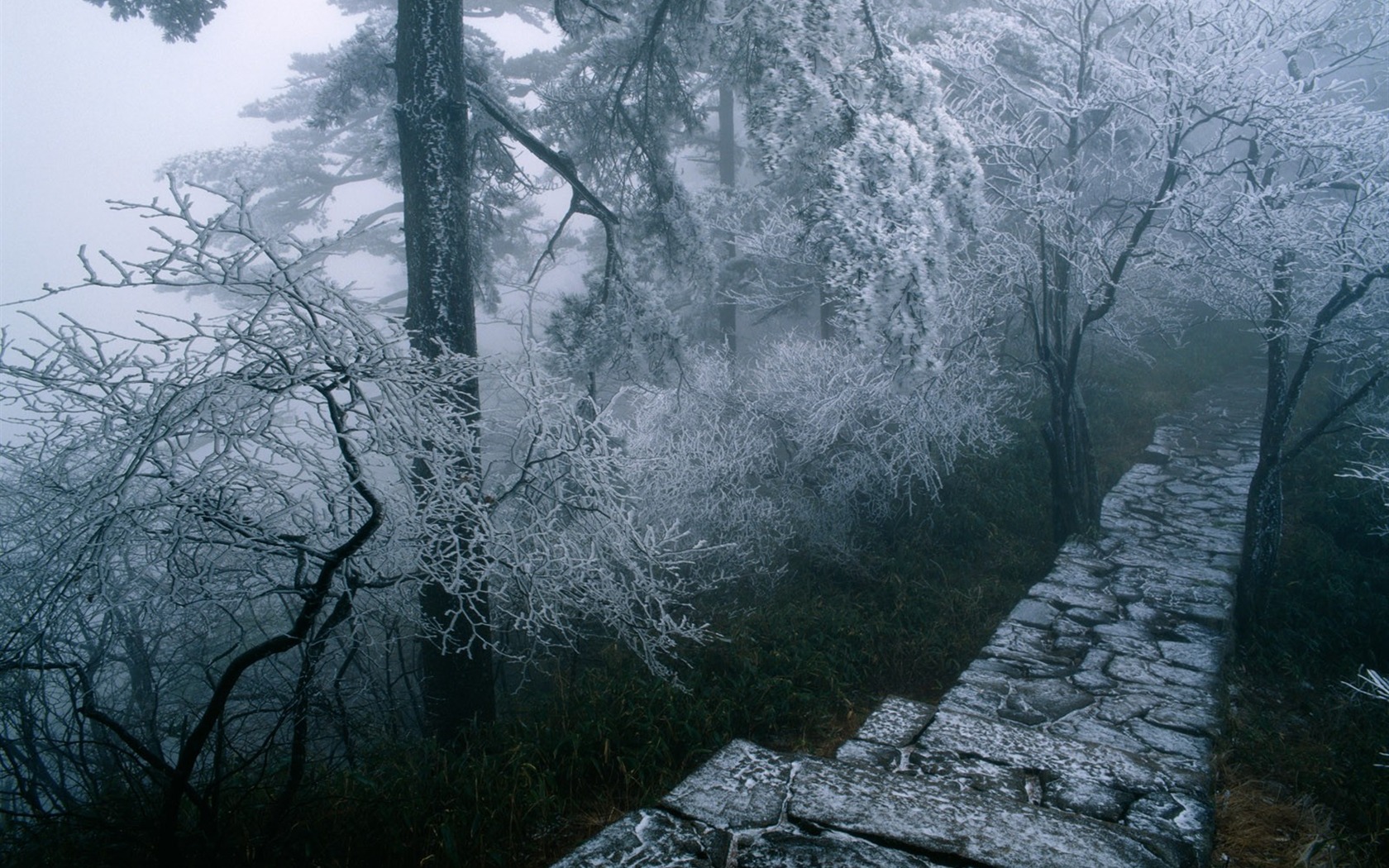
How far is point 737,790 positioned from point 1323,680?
588 centimetres

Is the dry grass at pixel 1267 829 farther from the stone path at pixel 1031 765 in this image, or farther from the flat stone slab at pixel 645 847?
the flat stone slab at pixel 645 847

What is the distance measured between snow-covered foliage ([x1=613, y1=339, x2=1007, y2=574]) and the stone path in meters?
1.90

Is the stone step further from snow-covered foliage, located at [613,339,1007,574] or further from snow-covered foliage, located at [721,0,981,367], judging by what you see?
snow-covered foliage, located at [613,339,1007,574]

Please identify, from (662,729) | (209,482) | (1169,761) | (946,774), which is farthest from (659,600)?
(1169,761)

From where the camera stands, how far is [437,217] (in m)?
5.02

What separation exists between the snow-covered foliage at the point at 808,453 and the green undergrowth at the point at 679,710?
1.46ft

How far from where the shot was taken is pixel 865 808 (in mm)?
2795

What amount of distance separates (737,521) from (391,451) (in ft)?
16.9

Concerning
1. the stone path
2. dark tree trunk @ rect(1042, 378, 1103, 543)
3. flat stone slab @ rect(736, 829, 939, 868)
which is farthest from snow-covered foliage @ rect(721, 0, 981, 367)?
dark tree trunk @ rect(1042, 378, 1103, 543)

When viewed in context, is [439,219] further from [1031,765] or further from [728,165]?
[728,165]

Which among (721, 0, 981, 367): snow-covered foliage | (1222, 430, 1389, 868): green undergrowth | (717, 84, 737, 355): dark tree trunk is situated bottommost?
(1222, 430, 1389, 868): green undergrowth

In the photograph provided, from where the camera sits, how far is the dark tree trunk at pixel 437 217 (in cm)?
498

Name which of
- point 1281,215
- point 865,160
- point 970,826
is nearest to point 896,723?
point 970,826

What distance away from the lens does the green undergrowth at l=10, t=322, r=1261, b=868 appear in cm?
322
